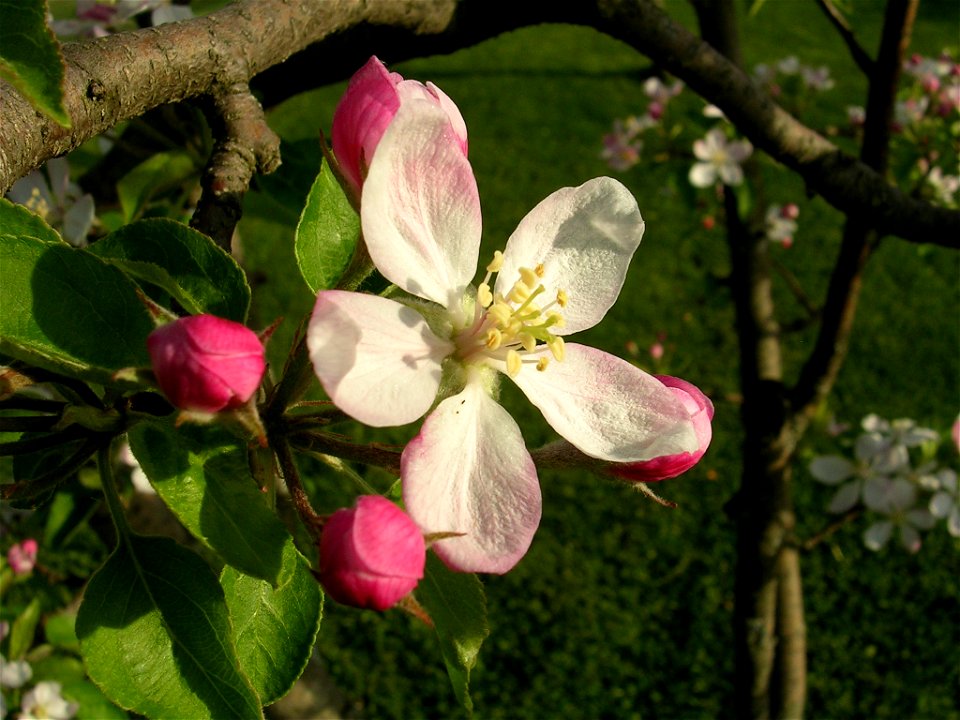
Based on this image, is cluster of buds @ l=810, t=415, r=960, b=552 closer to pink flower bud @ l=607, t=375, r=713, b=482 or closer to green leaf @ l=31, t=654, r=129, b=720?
pink flower bud @ l=607, t=375, r=713, b=482

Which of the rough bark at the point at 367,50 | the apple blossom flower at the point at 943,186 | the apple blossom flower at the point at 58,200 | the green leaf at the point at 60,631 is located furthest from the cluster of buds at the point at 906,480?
the green leaf at the point at 60,631

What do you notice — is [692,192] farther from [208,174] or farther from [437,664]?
[208,174]

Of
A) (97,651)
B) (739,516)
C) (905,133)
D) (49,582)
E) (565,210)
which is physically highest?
(565,210)

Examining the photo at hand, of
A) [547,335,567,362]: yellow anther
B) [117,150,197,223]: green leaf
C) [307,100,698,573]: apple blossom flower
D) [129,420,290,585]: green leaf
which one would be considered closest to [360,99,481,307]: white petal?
[307,100,698,573]: apple blossom flower

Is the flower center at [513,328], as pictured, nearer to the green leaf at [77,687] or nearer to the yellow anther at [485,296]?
the yellow anther at [485,296]

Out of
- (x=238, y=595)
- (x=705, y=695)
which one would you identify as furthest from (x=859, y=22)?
(x=238, y=595)

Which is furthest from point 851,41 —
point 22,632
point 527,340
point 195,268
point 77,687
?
point 22,632

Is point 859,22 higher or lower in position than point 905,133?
lower

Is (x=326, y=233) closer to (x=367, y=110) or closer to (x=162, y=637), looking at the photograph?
(x=367, y=110)
